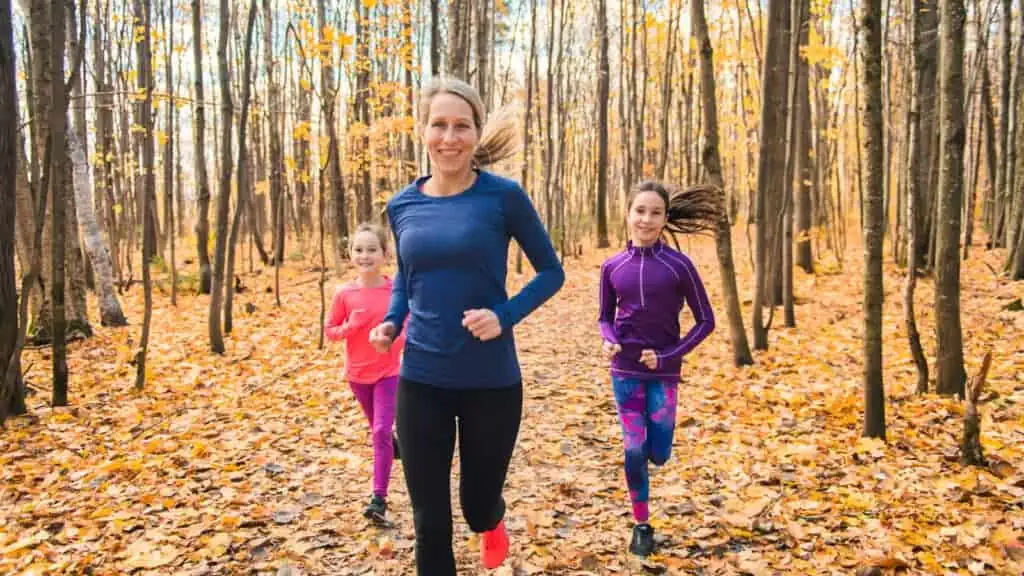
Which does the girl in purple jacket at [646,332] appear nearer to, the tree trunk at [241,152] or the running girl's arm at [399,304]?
the running girl's arm at [399,304]

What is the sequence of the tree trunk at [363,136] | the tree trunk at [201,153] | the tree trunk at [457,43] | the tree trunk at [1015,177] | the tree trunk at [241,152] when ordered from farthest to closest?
the tree trunk at [363,136], the tree trunk at [1015,177], the tree trunk at [201,153], the tree trunk at [457,43], the tree trunk at [241,152]

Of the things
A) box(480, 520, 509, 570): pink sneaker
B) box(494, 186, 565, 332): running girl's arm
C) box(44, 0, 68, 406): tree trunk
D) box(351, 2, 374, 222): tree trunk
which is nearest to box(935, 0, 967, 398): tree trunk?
box(494, 186, 565, 332): running girl's arm

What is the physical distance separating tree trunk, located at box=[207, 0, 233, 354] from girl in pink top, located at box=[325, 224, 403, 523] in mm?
5148

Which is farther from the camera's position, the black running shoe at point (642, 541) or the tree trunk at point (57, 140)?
the tree trunk at point (57, 140)

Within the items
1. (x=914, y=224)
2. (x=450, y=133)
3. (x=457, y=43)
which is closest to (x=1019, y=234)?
(x=914, y=224)

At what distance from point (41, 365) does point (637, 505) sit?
7.49 m

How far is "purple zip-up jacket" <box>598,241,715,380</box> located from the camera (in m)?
3.44

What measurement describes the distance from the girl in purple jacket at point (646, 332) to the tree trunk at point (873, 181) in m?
1.72

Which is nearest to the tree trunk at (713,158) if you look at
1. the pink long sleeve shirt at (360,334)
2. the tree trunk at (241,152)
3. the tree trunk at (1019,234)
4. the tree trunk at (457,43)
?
the tree trunk at (457,43)

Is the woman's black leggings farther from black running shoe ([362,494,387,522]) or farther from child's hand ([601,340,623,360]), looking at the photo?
black running shoe ([362,494,387,522])

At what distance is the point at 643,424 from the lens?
345 cm

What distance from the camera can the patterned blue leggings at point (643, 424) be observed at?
3414mm

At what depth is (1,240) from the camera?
5336 mm

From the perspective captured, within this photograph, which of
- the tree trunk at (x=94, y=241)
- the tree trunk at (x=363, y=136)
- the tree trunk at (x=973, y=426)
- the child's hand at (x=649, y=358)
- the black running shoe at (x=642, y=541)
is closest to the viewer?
the child's hand at (x=649, y=358)
